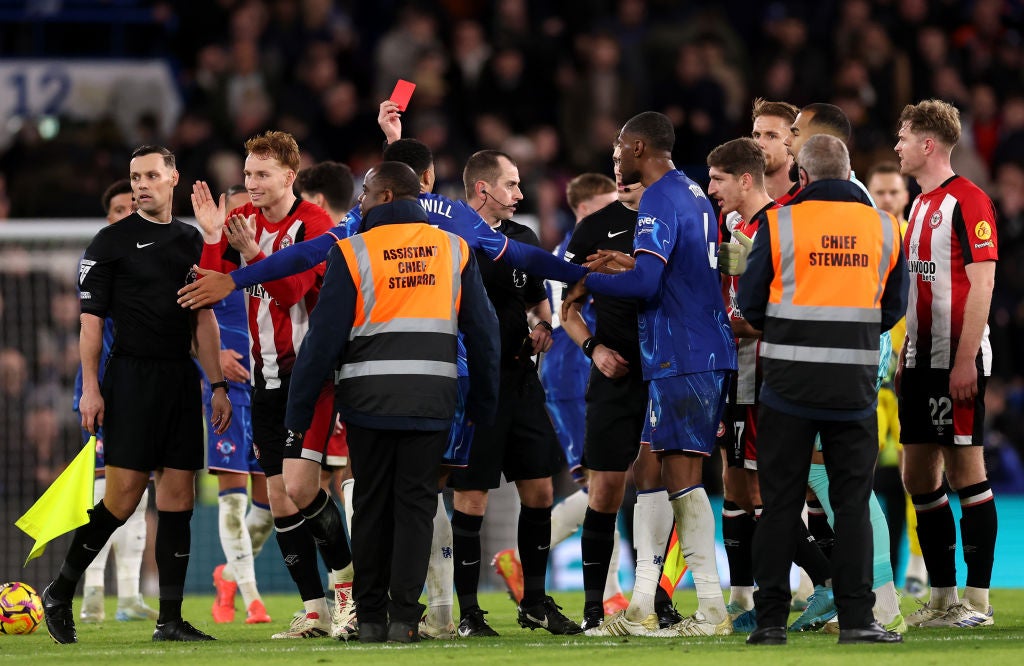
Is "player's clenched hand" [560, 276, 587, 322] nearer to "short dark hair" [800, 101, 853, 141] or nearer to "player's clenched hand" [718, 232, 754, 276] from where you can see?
"player's clenched hand" [718, 232, 754, 276]

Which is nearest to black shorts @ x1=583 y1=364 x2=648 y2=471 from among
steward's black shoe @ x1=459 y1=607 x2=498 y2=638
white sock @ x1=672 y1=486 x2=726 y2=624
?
white sock @ x1=672 y1=486 x2=726 y2=624

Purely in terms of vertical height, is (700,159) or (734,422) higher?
(700,159)

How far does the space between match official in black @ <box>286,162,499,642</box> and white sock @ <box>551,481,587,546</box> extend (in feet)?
10.0

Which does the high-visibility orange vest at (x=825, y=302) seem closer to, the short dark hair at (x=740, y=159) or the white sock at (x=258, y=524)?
the short dark hair at (x=740, y=159)

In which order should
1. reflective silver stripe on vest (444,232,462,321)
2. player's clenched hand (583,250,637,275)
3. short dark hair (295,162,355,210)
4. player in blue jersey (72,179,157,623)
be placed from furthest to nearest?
1. player in blue jersey (72,179,157,623)
2. short dark hair (295,162,355,210)
3. player's clenched hand (583,250,637,275)
4. reflective silver stripe on vest (444,232,462,321)

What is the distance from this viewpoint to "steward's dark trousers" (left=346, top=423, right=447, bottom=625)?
24.2 ft

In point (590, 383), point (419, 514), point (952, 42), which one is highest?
point (952, 42)

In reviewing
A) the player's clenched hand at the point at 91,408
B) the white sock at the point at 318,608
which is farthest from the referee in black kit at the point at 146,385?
the white sock at the point at 318,608

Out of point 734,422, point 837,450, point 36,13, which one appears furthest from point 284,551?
point 36,13

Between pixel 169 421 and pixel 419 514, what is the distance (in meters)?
1.69

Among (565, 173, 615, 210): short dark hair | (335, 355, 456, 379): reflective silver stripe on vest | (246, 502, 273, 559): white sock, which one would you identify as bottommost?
(246, 502, 273, 559): white sock

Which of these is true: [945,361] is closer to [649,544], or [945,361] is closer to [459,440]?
[649,544]

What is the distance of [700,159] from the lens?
16.3 metres

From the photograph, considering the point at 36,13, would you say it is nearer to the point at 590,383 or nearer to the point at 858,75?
the point at 858,75
